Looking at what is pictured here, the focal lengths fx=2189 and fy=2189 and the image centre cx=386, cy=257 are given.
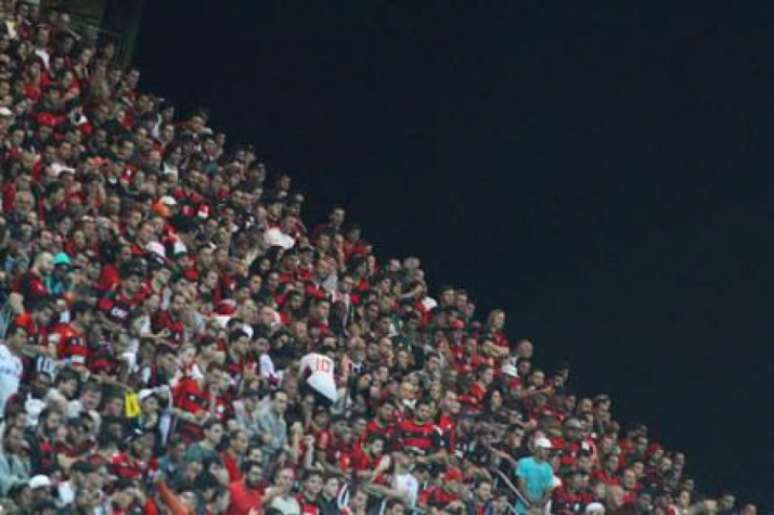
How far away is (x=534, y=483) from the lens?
21.8m

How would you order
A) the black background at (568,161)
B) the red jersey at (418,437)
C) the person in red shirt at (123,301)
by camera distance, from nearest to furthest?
the person in red shirt at (123,301)
the red jersey at (418,437)
the black background at (568,161)

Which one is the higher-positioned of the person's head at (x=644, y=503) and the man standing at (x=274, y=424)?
the person's head at (x=644, y=503)

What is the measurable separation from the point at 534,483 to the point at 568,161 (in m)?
9.31

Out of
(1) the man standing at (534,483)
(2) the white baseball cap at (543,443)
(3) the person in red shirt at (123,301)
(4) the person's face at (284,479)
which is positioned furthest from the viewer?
(2) the white baseball cap at (543,443)

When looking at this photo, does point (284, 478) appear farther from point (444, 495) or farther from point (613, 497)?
point (613, 497)

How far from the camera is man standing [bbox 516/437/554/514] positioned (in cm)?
2159

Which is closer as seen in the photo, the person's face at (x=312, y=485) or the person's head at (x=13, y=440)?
the person's head at (x=13, y=440)

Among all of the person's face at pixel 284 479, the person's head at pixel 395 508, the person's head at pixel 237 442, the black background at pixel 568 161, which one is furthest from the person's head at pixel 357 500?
the black background at pixel 568 161

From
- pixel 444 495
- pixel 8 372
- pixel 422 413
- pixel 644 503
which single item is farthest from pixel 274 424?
pixel 644 503

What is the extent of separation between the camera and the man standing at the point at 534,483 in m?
21.6

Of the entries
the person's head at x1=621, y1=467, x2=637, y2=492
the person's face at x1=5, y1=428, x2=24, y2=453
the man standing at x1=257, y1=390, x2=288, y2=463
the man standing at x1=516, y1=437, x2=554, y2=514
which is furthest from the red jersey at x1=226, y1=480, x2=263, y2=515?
the person's head at x1=621, y1=467, x2=637, y2=492

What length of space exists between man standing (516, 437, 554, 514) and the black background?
7.98 metres

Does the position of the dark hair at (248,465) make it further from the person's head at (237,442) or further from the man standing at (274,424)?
the man standing at (274,424)

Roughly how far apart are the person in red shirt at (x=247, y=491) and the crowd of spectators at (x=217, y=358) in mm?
23
